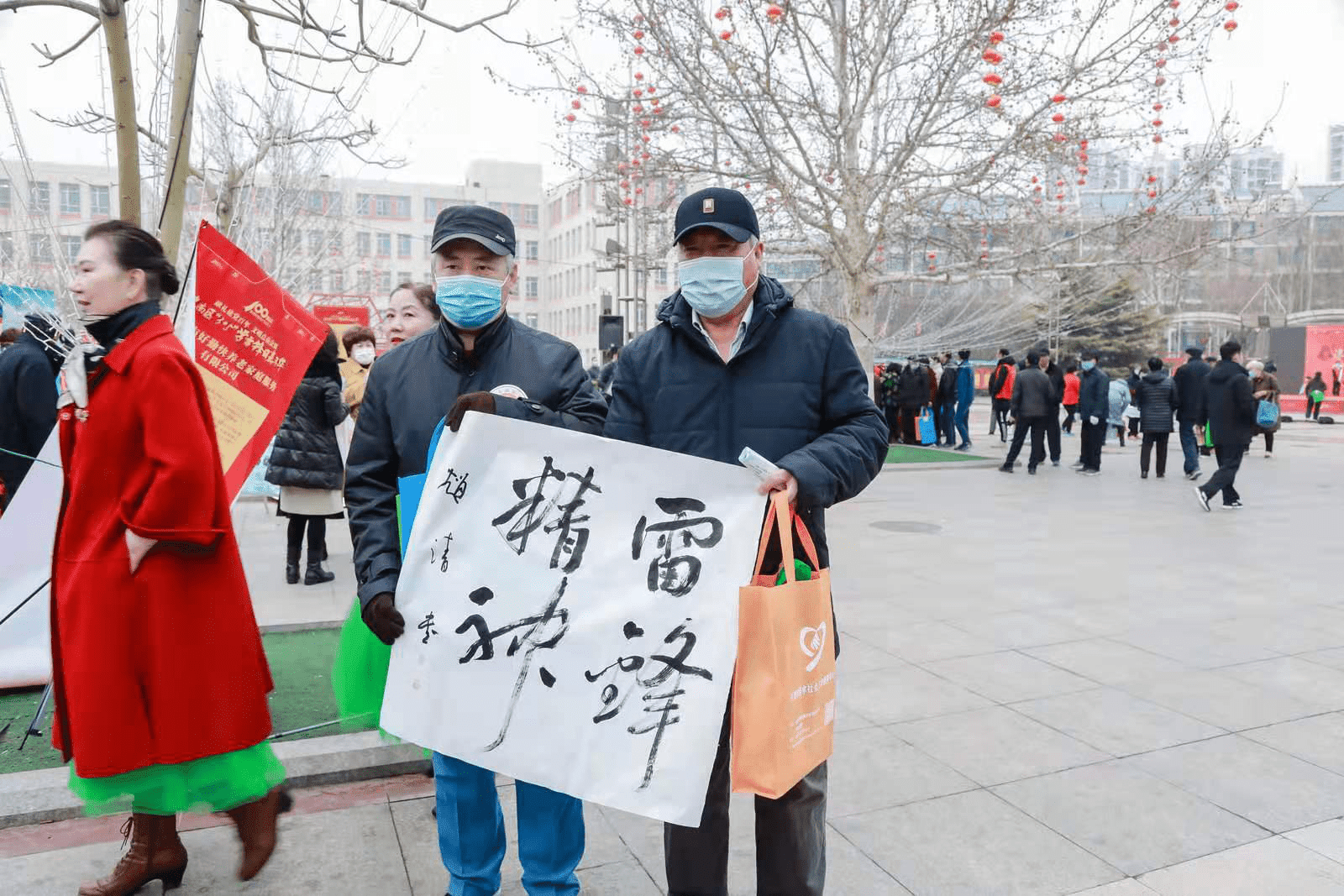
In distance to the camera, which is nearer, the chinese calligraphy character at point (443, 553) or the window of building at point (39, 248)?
the chinese calligraphy character at point (443, 553)

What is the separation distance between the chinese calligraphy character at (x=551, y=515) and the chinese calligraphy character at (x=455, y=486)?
107mm

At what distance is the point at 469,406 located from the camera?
8.33 feet

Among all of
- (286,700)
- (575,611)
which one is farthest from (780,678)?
(286,700)

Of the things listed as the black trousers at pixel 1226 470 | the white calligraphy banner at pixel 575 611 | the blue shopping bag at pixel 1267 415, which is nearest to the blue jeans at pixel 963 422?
the blue shopping bag at pixel 1267 415

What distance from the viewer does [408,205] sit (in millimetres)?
78625

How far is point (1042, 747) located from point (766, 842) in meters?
2.07

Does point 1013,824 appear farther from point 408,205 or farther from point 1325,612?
point 408,205

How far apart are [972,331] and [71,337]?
30.3m

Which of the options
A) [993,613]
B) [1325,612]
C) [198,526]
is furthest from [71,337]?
[1325,612]

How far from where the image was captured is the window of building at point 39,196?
194 inches

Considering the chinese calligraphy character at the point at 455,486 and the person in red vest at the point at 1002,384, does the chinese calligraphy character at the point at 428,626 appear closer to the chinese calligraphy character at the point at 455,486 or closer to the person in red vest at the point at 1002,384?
the chinese calligraphy character at the point at 455,486

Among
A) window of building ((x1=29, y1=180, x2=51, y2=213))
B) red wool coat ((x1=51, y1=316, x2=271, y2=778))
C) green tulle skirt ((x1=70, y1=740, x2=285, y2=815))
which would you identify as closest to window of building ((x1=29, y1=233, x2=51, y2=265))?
window of building ((x1=29, y1=180, x2=51, y2=213))

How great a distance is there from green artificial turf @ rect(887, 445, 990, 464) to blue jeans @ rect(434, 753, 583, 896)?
1425 centimetres

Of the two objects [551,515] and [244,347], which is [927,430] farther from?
[551,515]
